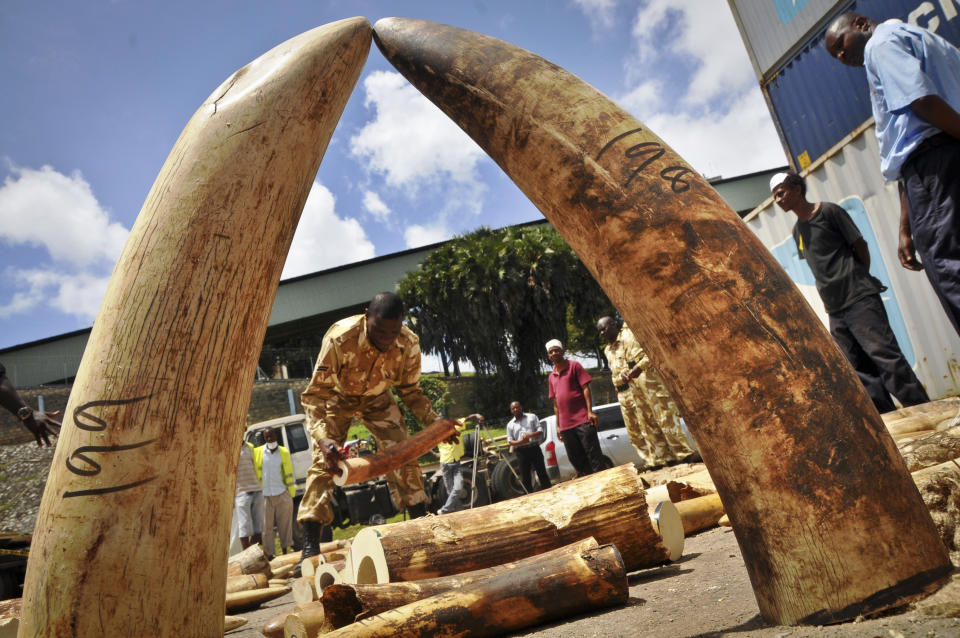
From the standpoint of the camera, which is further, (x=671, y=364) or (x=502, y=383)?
(x=502, y=383)

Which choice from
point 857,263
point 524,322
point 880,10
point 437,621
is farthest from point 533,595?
point 524,322

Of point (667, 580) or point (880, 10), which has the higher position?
point (880, 10)

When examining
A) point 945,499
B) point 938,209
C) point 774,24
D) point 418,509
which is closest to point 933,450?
point 945,499

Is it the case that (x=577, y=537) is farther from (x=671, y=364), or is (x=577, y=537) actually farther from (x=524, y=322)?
(x=524, y=322)

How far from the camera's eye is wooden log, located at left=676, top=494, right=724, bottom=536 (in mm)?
3963

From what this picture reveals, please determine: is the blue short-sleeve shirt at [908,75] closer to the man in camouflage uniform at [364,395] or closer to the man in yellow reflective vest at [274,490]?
the man in camouflage uniform at [364,395]

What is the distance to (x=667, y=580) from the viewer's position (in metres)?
2.65

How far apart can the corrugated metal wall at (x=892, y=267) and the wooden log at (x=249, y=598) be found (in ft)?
22.9

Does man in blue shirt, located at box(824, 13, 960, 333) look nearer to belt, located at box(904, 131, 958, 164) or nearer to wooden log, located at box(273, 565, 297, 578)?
belt, located at box(904, 131, 958, 164)

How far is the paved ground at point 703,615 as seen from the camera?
1012 mm

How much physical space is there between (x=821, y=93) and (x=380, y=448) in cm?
952

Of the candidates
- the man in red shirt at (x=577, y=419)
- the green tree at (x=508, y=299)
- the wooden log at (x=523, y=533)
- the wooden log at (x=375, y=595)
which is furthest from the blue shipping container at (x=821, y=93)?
the green tree at (x=508, y=299)

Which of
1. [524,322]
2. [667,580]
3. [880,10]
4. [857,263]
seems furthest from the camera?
[524,322]

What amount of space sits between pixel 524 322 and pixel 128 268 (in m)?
24.1
